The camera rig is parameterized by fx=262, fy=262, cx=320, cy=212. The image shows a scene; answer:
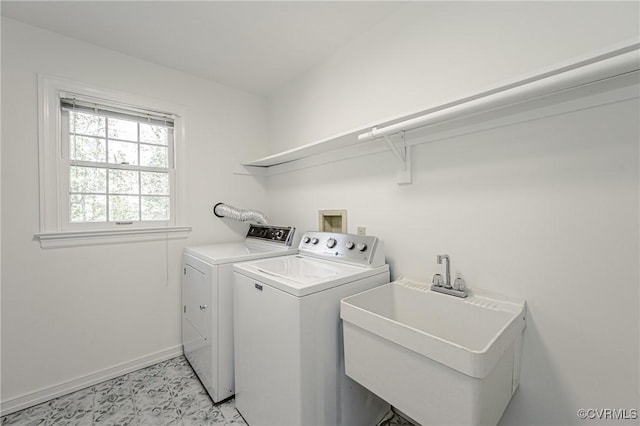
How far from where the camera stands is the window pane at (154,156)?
7.04 ft

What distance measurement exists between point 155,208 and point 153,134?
620 millimetres

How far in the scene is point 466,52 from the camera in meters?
1.33

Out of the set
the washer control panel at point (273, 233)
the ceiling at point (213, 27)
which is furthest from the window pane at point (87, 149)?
the washer control panel at point (273, 233)

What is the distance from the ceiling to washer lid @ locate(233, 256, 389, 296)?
1.56m

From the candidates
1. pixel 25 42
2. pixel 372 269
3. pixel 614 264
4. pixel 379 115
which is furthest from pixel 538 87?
pixel 25 42

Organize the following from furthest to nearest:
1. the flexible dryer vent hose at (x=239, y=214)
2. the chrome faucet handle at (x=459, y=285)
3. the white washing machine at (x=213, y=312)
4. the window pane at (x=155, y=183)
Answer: the flexible dryer vent hose at (x=239, y=214) < the window pane at (x=155, y=183) < the white washing machine at (x=213, y=312) < the chrome faucet handle at (x=459, y=285)

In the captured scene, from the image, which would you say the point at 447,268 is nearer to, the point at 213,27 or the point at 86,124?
the point at 213,27

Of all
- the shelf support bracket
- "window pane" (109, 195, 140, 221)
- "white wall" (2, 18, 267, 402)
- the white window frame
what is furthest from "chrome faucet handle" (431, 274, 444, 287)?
"window pane" (109, 195, 140, 221)

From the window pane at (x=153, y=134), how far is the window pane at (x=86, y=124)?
25cm

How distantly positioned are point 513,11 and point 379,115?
778mm

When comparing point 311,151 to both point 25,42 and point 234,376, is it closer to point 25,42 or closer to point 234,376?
point 234,376

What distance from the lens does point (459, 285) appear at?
131 cm

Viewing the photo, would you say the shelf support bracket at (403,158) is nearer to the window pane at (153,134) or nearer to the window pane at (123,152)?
the window pane at (153,134)

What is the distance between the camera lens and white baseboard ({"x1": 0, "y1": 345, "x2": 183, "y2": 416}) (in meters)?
1.62
